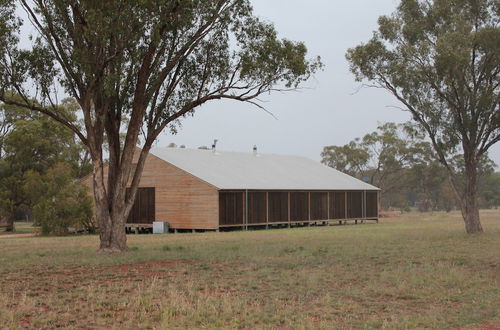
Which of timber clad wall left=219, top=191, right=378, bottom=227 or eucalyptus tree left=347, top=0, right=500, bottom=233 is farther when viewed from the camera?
timber clad wall left=219, top=191, right=378, bottom=227

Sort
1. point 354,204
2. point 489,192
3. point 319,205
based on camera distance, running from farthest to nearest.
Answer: point 489,192 < point 354,204 < point 319,205

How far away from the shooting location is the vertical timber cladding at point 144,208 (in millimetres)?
41312

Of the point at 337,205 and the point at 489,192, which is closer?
the point at 337,205

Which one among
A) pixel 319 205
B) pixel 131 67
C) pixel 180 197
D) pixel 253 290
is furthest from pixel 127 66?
pixel 319 205

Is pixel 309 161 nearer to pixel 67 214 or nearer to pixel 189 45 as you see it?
pixel 67 214

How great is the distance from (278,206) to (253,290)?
30.1 meters

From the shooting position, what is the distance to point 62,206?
36.9 metres

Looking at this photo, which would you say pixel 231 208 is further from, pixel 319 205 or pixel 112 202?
pixel 112 202

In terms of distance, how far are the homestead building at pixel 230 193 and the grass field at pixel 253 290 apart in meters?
17.8

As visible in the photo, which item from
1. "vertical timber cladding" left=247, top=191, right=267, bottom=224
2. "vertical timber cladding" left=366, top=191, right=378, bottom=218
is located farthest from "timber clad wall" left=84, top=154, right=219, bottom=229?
"vertical timber cladding" left=366, top=191, right=378, bottom=218

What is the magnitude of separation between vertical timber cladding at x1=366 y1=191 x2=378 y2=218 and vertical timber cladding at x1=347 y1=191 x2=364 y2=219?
947 mm

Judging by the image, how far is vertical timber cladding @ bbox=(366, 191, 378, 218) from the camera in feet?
171

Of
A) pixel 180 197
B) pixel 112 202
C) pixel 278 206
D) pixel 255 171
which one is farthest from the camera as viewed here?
pixel 255 171

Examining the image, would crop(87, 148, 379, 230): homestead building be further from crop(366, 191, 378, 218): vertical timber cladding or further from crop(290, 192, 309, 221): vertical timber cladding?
crop(366, 191, 378, 218): vertical timber cladding
